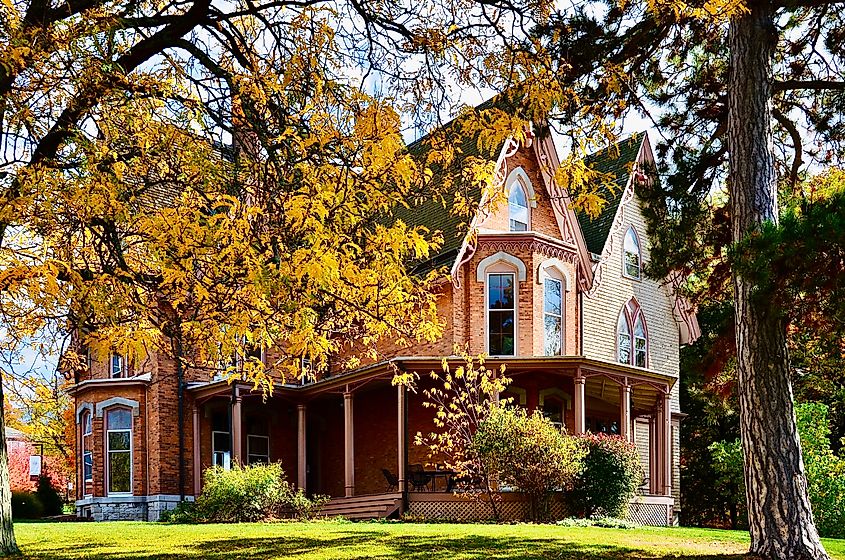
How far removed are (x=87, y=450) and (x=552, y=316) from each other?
13782mm

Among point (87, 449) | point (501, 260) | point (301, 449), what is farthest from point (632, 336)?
point (87, 449)

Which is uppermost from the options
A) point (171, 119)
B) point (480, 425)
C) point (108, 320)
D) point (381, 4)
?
point (381, 4)

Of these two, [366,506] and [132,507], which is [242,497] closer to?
[366,506]

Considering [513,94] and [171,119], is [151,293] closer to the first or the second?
[171,119]

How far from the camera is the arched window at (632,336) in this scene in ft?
96.8

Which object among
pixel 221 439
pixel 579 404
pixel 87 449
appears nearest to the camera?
pixel 579 404

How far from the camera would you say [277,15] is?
10.3 meters

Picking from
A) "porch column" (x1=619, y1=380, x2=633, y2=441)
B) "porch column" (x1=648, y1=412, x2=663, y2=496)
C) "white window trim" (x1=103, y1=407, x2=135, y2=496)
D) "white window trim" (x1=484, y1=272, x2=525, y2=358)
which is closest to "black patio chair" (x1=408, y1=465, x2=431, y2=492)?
"white window trim" (x1=484, y1=272, x2=525, y2=358)

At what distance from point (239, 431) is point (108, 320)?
58.7ft

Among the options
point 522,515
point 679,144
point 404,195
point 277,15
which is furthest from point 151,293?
point 522,515

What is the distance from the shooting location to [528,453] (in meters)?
20.5

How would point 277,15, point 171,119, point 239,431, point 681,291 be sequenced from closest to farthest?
point 171,119
point 277,15
point 681,291
point 239,431

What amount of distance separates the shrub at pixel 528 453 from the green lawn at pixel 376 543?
2.84m

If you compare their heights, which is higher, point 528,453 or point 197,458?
point 528,453
